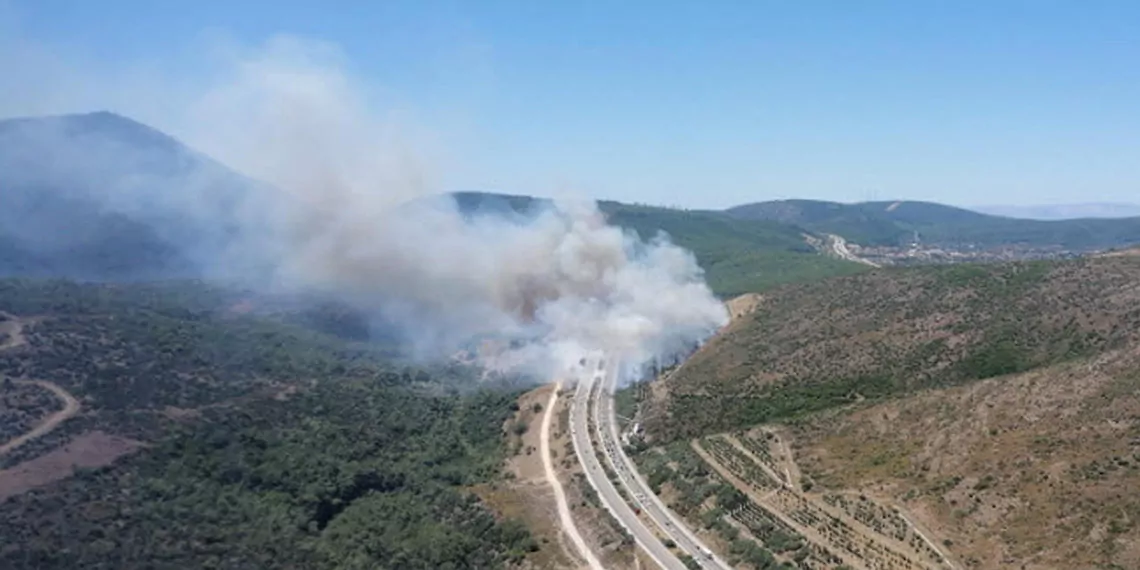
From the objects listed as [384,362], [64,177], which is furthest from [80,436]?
[64,177]

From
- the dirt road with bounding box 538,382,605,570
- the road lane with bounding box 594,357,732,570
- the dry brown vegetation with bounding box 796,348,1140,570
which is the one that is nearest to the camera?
the dry brown vegetation with bounding box 796,348,1140,570

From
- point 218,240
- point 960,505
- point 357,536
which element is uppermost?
point 218,240

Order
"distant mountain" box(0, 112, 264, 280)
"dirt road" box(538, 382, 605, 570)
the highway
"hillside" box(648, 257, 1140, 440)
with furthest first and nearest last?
"distant mountain" box(0, 112, 264, 280) → "hillside" box(648, 257, 1140, 440) → "dirt road" box(538, 382, 605, 570) → the highway

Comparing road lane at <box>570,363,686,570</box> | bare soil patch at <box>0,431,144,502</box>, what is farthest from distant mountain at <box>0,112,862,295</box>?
bare soil patch at <box>0,431,144,502</box>

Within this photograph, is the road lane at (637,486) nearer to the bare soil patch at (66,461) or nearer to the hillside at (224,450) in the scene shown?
the hillside at (224,450)

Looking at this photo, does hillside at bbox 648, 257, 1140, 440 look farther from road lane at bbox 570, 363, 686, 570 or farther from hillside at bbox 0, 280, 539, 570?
hillside at bbox 0, 280, 539, 570

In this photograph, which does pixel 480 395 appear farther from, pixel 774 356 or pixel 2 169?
pixel 2 169

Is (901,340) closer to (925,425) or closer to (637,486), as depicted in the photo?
(925,425)
